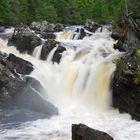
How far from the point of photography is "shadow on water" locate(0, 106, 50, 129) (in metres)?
22.5

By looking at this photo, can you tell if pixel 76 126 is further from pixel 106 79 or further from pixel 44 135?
pixel 106 79

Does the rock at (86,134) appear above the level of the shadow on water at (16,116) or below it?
above

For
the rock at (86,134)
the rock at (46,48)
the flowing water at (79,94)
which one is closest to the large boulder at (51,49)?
the rock at (46,48)

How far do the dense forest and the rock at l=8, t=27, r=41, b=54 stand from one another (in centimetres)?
2662

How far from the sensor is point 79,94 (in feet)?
91.2

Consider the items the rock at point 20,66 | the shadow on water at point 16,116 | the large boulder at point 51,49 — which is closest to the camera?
the shadow on water at point 16,116

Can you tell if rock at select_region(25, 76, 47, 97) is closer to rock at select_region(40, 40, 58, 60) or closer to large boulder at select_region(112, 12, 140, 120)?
large boulder at select_region(112, 12, 140, 120)

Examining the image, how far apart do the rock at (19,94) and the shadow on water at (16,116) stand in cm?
54

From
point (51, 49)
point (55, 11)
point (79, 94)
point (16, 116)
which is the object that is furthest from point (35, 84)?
point (55, 11)

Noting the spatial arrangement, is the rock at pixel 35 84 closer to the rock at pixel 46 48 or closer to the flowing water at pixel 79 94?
the flowing water at pixel 79 94

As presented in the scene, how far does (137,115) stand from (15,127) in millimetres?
7109

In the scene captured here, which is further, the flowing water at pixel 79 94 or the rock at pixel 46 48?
the rock at pixel 46 48

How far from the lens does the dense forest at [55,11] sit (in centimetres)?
7248

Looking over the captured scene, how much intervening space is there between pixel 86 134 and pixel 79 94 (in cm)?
1198
